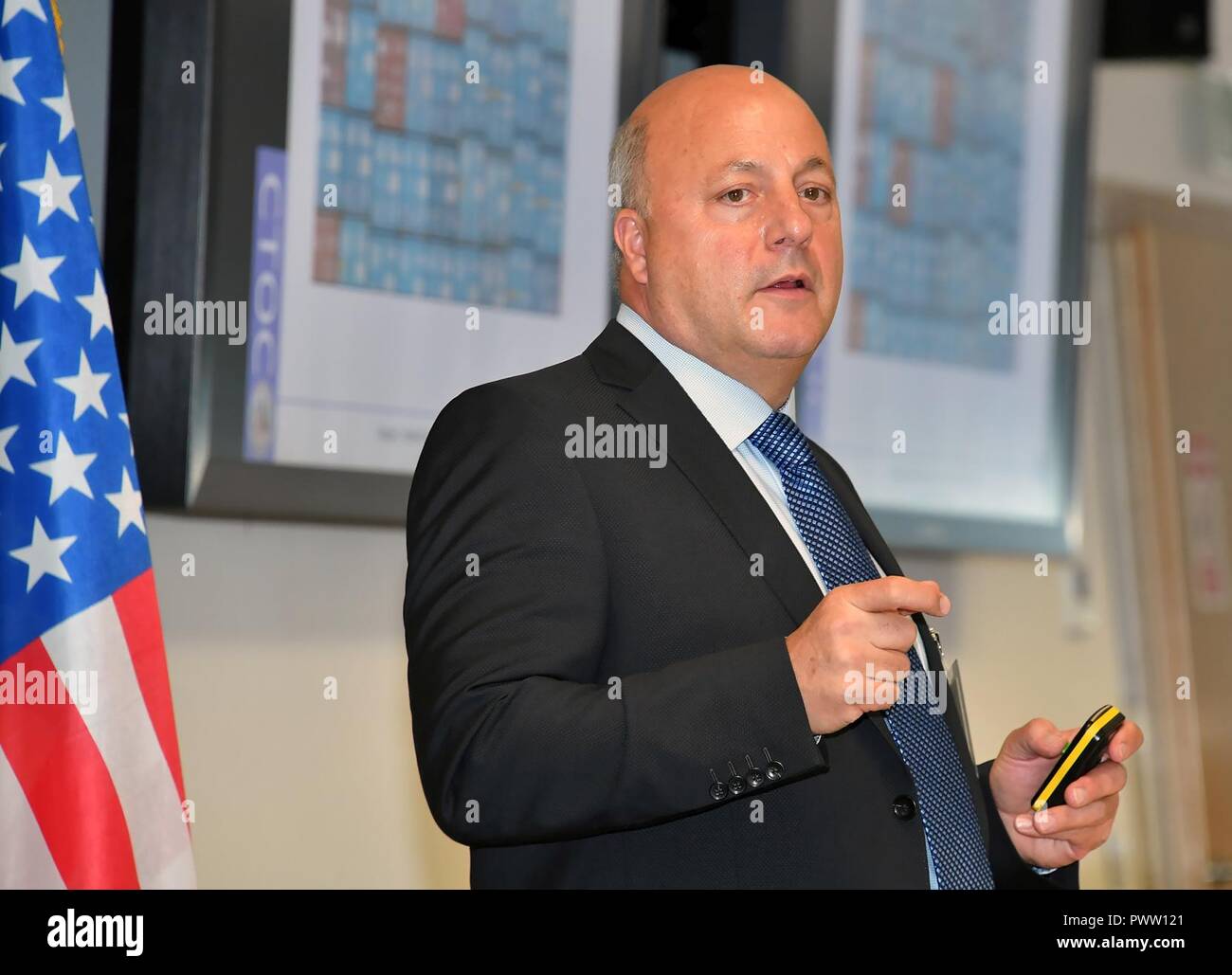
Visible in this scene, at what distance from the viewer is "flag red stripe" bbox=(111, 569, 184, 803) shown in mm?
2152

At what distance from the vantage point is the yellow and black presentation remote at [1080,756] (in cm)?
174

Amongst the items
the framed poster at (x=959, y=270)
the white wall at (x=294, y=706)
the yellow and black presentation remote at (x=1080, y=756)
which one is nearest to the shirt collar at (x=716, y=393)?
the yellow and black presentation remote at (x=1080, y=756)

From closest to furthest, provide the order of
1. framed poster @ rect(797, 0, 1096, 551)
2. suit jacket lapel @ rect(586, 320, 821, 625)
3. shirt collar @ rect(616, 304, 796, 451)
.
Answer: suit jacket lapel @ rect(586, 320, 821, 625) → shirt collar @ rect(616, 304, 796, 451) → framed poster @ rect(797, 0, 1096, 551)

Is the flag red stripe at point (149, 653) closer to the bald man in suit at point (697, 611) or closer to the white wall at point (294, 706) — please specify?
the white wall at point (294, 706)

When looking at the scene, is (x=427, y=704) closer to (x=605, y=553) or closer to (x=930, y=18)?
(x=605, y=553)

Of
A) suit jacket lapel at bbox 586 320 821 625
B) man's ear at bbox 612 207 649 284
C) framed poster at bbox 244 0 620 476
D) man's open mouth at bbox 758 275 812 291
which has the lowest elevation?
suit jacket lapel at bbox 586 320 821 625

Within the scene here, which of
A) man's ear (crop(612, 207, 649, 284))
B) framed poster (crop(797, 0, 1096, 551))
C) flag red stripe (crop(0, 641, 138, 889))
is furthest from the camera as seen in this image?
framed poster (crop(797, 0, 1096, 551))

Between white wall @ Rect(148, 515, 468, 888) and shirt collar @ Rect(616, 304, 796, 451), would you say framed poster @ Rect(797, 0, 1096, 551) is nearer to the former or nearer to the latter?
white wall @ Rect(148, 515, 468, 888)

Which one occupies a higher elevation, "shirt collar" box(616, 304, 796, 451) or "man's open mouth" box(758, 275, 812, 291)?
"man's open mouth" box(758, 275, 812, 291)

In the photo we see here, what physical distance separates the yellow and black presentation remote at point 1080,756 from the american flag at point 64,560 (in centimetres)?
112

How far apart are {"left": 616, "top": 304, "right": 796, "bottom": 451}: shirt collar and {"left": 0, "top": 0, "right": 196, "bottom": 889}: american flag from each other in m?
0.78

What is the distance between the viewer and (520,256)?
3027mm

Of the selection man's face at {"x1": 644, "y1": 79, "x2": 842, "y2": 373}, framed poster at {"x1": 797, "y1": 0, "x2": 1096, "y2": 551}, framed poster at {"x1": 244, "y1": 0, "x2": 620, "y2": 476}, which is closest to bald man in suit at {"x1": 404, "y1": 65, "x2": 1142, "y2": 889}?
man's face at {"x1": 644, "y1": 79, "x2": 842, "y2": 373}

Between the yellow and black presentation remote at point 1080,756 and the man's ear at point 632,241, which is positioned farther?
the man's ear at point 632,241
